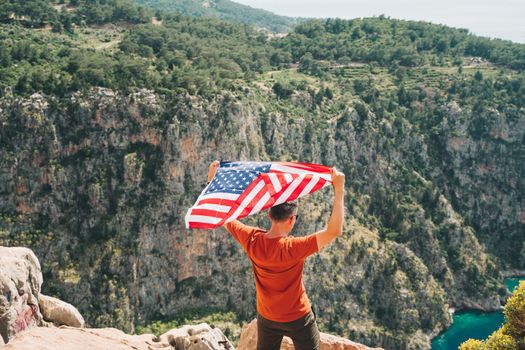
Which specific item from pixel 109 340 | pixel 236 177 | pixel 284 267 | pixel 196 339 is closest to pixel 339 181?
pixel 284 267

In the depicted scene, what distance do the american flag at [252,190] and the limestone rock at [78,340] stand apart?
17.1 ft

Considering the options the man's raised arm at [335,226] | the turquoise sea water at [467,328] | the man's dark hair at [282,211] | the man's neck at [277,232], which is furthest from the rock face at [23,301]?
the turquoise sea water at [467,328]

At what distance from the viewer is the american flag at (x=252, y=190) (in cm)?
1077

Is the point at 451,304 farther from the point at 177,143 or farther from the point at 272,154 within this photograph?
the point at 177,143

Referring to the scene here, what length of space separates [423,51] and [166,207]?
80.7 m

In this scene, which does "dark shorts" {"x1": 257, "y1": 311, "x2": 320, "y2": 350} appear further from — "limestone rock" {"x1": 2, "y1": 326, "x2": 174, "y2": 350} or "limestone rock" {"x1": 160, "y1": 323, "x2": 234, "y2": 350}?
"limestone rock" {"x1": 160, "y1": 323, "x2": 234, "y2": 350}

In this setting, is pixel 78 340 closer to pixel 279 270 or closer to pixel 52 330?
pixel 52 330

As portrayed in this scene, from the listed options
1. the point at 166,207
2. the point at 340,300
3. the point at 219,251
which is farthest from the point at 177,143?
the point at 340,300

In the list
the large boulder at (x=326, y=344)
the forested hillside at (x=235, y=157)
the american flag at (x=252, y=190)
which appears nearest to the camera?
the american flag at (x=252, y=190)

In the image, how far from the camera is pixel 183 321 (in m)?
62.7

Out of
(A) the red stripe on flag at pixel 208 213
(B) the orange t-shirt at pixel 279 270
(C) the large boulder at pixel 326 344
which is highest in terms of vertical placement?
(A) the red stripe on flag at pixel 208 213

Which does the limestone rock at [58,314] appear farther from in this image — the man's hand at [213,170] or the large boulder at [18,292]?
the man's hand at [213,170]

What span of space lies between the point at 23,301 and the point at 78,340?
3.37m

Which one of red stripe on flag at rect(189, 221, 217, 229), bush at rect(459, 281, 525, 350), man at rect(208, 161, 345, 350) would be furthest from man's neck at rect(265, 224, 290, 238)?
bush at rect(459, 281, 525, 350)
